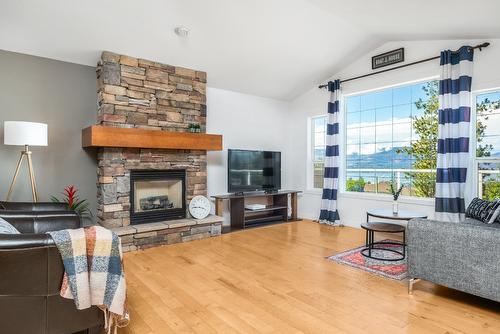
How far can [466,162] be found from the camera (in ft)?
12.5

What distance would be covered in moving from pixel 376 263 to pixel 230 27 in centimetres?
330

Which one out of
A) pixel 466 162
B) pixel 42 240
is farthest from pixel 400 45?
pixel 42 240

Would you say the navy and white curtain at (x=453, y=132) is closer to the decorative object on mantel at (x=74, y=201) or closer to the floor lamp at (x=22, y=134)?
the decorative object on mantel at (x=74, y=201)

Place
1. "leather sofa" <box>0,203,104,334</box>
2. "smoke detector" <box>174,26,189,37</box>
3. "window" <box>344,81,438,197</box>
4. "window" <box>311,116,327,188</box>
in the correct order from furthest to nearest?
"window" <box>311,116,327,188</box> → "window" <box>344,81,438,197</box> → "smoke detector" <box>174,26,189,37</box> → "leather sofa" <box>0,203,104,334</box>

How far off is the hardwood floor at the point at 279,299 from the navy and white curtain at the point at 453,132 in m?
1.63

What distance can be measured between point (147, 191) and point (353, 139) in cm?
361

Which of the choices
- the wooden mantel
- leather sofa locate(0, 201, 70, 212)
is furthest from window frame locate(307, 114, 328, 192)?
leather sofa locate(0, 201, 70, 212)

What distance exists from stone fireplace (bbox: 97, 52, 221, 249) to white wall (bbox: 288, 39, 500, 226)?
7.24 ft

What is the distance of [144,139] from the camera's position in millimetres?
3934

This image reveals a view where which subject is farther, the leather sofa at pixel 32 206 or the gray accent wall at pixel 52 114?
the gray accent wall at pixel 52 114

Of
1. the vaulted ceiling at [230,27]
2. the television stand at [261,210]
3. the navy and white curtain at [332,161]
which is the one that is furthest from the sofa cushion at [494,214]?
the television stand at [261,210]

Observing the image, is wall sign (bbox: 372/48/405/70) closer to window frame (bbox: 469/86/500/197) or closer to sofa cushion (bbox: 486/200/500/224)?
window frame (bbox: 469/86/500/197)

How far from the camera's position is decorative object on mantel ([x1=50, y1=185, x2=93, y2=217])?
373 cm

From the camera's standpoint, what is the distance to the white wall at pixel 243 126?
5.23 m
